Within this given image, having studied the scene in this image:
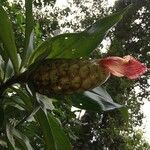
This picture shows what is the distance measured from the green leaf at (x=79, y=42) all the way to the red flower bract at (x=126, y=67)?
0.42 feet

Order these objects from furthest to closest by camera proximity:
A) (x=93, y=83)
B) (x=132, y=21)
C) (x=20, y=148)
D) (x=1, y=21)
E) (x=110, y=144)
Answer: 1. (x=132, y=21)
2. (x=110, y=144)
3. (x=20, y=148)
4. (x=1, y=21)
5. (x=93, y=83)

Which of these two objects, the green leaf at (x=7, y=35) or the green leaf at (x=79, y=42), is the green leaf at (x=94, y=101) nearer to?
the green leaf at (x=79, y=42)

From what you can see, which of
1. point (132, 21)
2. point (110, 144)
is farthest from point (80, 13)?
point (110, 144)

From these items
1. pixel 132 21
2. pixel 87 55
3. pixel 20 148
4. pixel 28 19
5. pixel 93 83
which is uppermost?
pixel 132 21

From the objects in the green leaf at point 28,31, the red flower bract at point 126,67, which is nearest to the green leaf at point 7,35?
the green leaf at point 28,31

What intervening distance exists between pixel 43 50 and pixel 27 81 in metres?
0.13

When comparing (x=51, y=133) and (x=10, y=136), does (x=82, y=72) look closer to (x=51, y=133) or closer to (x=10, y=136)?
(x=51, y=133)

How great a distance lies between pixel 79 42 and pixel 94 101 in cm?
24

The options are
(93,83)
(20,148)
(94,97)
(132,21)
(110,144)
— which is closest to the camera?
(93,83)

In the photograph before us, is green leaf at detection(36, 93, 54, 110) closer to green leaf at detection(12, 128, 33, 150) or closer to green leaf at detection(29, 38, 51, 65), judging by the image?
green leaf at detection(29, 38, 51, 65)

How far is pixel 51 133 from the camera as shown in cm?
160

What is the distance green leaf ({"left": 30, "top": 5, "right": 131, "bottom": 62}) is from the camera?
1624 mm

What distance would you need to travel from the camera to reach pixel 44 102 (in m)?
1.73

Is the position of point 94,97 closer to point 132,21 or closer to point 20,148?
point 20,148
